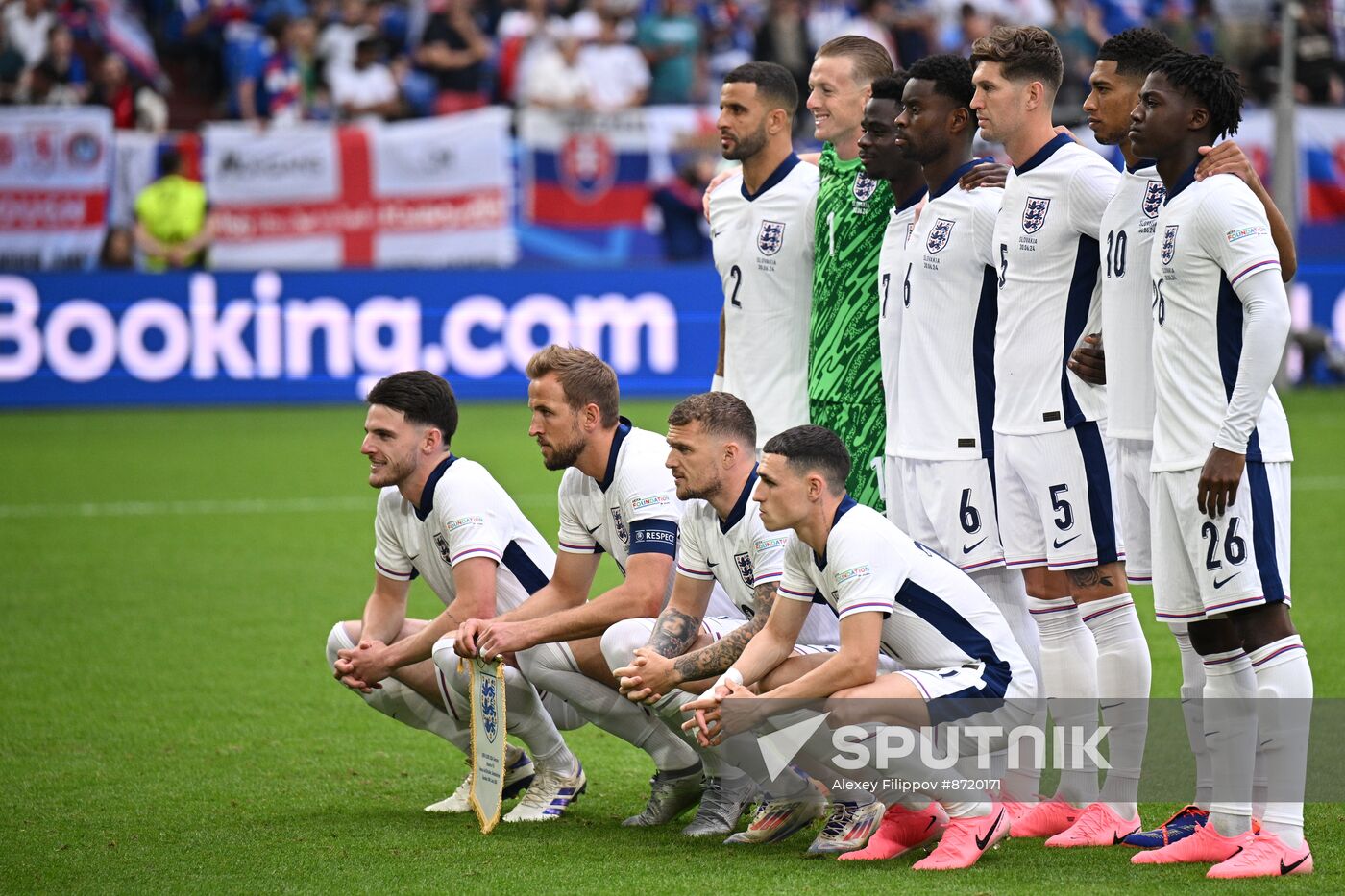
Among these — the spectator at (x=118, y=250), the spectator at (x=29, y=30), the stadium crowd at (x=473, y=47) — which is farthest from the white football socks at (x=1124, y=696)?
the spectator at (x=29, y=30)

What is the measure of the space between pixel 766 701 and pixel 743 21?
18.7 metres

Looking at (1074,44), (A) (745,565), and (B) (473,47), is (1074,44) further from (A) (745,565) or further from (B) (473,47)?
(A) (745,565)

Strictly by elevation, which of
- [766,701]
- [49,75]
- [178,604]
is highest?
[49,75]

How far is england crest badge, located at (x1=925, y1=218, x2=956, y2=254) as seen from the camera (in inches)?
233

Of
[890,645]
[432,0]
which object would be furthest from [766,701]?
[432,0]

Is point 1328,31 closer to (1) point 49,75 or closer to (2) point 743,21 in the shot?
(2) point 743,21

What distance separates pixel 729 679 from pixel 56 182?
15.0 metres

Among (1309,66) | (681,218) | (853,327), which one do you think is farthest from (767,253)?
(1309,66)

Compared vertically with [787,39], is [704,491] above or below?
below

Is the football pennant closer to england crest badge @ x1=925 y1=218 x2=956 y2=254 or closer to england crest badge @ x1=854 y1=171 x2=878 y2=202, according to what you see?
england crest badge @ x1=925 y1=218 x2=956 y2=254

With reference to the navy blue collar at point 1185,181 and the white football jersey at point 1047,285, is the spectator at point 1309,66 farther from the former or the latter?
the navy blue collar at point 1185,181

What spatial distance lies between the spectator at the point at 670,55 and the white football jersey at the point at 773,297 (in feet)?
48.1

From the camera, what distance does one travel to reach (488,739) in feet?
18.8

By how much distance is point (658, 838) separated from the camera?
5668 millimetres
